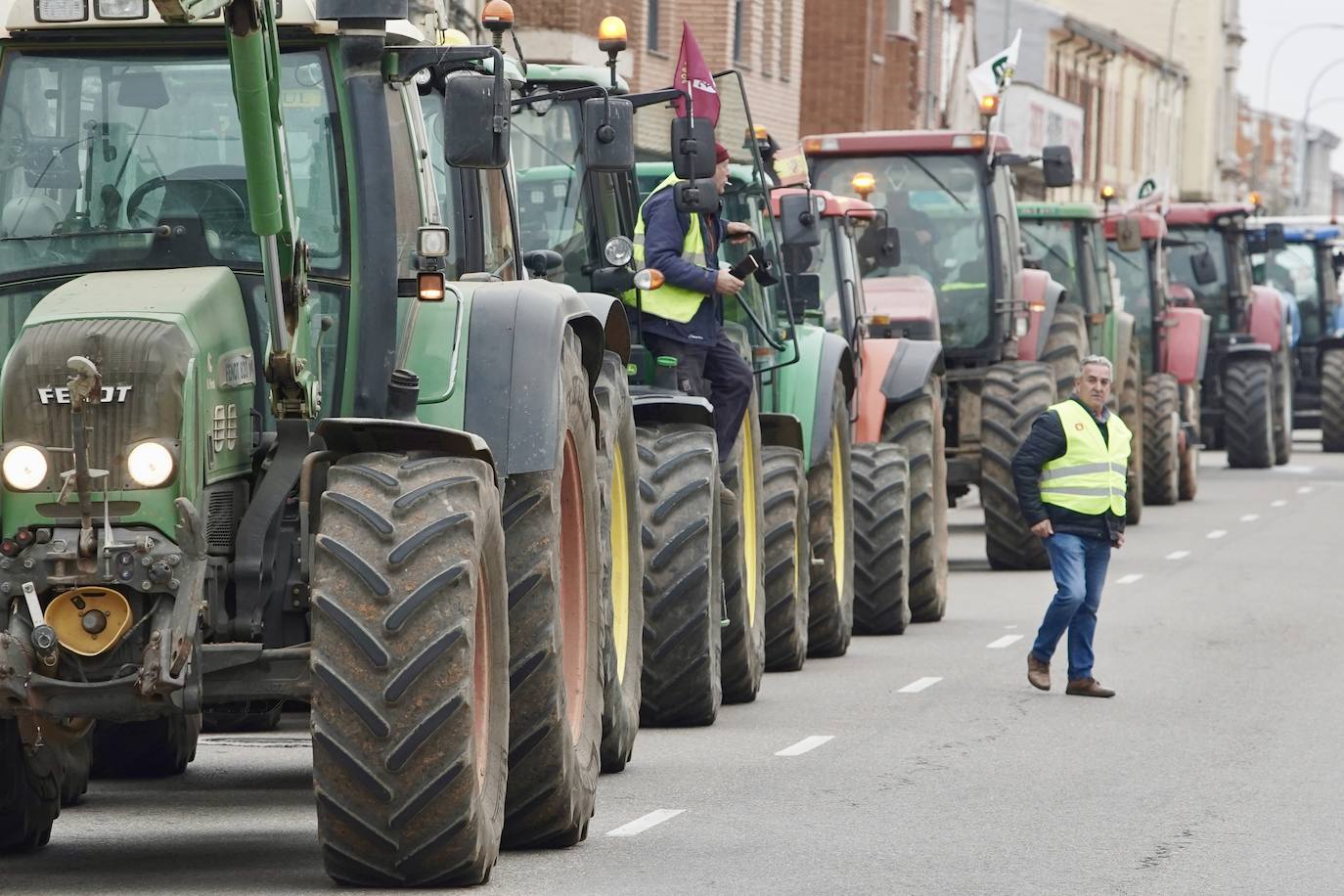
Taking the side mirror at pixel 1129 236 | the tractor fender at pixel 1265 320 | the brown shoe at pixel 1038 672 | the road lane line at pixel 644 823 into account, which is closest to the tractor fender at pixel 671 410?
the brown shoe at pixel 1038 672

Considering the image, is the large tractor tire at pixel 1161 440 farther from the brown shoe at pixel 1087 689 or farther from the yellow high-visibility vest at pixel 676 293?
→ the yellow high-visibility vest at pixel 676 293

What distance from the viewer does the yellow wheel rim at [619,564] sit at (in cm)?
1065

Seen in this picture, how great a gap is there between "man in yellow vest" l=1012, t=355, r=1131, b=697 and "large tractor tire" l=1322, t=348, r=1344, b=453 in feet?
76.3

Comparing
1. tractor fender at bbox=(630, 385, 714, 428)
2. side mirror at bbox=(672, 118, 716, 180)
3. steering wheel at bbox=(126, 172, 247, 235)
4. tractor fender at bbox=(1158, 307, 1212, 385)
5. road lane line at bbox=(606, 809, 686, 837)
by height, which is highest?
side mirror at bbox=(672, 118, 716, 180)

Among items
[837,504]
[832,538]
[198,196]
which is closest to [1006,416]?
[837,504]

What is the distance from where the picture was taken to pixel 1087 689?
13.9 metres

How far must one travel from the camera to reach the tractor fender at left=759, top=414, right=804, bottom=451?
14930mm

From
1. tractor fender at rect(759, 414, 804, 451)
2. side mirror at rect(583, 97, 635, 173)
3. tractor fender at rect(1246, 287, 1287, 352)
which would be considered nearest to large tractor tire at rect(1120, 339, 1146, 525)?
tractor fender at rect(1246, 287, 1287, 352)

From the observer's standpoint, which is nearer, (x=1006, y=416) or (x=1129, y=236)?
(x=1006, y=416)

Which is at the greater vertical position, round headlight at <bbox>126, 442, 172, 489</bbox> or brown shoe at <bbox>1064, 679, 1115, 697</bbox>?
round headlight at <bbox>126, 442, 172, 489</bbox>

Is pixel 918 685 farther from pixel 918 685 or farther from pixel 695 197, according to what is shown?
pixel 695 197

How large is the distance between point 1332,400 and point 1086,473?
80.1 feet

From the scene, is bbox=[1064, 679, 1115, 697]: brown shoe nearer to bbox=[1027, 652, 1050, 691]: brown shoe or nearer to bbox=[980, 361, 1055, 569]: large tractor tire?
bbox=[1027, 652, 1050, 691]: brown shoe

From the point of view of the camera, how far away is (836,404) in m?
16.0
